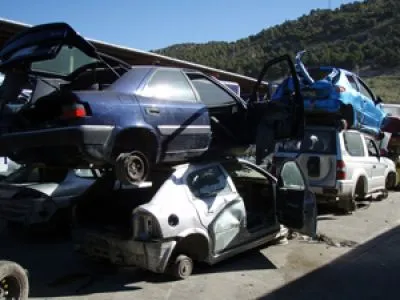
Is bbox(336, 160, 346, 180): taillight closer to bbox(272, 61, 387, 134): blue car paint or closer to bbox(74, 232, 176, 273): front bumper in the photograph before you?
bbox(272, 61, 387, 134): blue car paint

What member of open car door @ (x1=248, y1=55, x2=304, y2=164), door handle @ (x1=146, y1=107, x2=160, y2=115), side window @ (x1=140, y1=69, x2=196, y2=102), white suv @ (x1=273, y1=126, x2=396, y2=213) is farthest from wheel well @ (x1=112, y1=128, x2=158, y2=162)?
white suv @ (x1=273, y1=126, x2=396, y2=213)

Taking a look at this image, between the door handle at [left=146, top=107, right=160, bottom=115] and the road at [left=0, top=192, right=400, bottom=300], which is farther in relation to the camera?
the door handle at [left=146, top=107, right=160, bottom=115]

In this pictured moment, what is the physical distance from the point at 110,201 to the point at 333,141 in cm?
520

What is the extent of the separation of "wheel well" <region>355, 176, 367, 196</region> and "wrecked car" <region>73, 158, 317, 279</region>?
415 cm

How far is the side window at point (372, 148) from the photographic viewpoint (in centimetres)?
1140

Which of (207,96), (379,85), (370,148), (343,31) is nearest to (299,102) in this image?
(207,96)

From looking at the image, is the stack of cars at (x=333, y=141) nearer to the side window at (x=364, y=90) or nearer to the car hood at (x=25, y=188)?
the side window at (x=364, y=90)

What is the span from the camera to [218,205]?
5.96 m

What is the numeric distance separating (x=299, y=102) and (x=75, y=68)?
2917 mm

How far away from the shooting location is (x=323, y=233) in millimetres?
8539

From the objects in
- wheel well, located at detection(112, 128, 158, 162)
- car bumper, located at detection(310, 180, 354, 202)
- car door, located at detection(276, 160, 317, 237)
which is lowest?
car bumper, located at detection(310, 180, 354, 202)

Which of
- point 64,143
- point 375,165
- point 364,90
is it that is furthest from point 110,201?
point 364,90

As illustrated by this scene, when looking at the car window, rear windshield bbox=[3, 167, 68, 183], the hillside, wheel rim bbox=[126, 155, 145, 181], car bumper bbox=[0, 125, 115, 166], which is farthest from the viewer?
the hillside

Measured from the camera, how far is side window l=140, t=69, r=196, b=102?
590 cm
